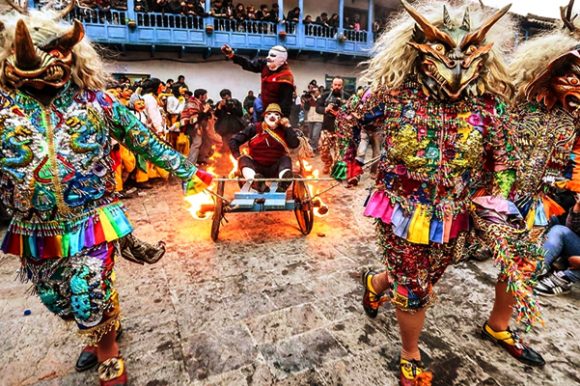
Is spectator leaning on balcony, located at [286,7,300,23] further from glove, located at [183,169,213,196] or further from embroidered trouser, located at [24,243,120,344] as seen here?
embroidered trouser, located at [24,243,120,344]

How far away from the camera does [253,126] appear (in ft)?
18.0

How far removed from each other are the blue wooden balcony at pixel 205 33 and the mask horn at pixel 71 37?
13.5 m

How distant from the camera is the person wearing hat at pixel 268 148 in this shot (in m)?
5.21

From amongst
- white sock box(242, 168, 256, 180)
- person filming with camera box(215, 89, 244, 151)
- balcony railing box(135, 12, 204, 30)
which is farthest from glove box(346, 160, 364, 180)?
balcony railing box(135, 12, 204, 30)

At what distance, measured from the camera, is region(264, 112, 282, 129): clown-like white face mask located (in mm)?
5191

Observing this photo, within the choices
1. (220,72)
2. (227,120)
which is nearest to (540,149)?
(227,120)

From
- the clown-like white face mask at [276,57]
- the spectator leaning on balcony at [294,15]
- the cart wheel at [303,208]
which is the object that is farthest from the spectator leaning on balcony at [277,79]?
the spectator leaning on balcony at [294,15]

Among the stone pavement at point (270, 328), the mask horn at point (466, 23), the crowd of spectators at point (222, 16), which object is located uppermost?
the crowd of spectators at point (222, 16)

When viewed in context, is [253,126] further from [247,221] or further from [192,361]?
[192,361]

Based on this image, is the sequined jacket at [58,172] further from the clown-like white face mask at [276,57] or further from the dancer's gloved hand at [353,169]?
the clown-like white face mask at [276,57]

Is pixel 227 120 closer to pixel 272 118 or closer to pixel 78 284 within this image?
pixel 272 118

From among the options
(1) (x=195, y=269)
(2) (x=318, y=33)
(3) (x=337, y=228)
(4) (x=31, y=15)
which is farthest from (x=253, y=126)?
(2) (x=318, y=33)

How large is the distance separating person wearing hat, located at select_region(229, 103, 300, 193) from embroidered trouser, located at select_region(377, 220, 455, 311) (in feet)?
9.18

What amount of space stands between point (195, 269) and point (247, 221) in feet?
5.48
